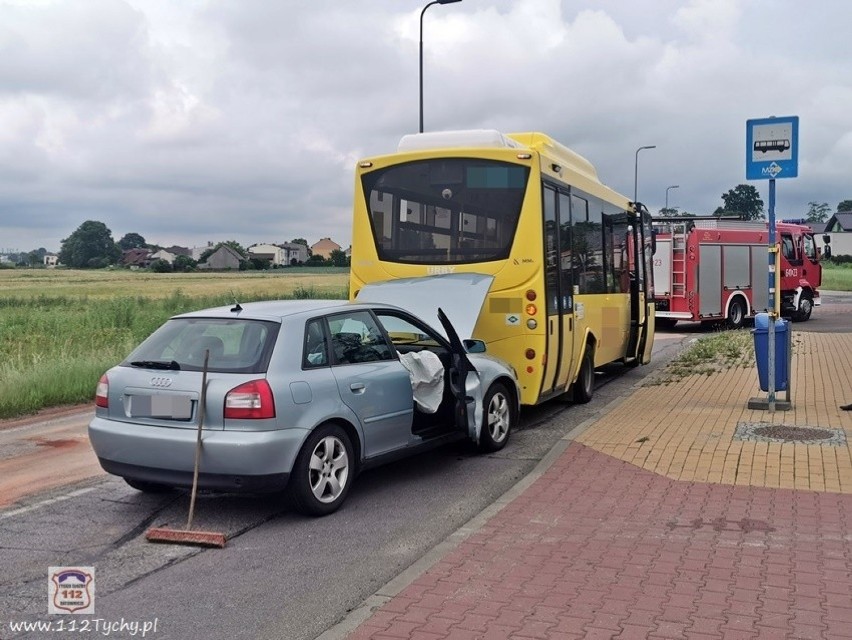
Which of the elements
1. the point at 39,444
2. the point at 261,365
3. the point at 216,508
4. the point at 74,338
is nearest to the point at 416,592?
the point at 261,365

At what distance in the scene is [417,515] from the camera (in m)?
6.32

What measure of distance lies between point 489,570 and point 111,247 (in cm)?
11587

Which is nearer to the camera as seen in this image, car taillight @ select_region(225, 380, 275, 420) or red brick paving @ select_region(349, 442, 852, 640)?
red brick paving @ select_region(349, 442, 852, 640)

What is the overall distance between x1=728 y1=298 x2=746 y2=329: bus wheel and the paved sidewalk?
1610cm

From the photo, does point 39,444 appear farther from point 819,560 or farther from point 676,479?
point 819,560

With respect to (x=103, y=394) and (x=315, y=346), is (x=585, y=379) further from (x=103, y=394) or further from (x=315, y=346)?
(x=103, y=394)

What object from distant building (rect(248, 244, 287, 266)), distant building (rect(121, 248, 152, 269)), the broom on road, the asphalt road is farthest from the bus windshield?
distant building (rect(248, 244, 287, 266))

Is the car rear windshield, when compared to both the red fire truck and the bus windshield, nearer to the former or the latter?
the bus windshield

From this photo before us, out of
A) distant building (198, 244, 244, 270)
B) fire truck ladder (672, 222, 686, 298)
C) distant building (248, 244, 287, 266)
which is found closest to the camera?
fire truck ladder (672, 222, 686, 298)

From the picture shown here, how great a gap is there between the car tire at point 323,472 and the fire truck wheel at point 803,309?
962 inches

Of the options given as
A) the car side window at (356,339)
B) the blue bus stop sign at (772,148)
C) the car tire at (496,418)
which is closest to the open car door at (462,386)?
the car tire at (496,418)

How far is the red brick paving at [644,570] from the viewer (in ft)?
13.5

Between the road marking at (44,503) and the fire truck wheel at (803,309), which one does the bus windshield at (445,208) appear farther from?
the fire truck wheel at (803,309)

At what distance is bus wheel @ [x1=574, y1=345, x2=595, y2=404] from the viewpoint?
37.7 ft
